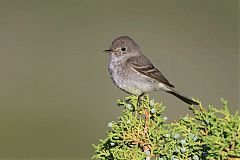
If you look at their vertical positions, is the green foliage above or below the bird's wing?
below

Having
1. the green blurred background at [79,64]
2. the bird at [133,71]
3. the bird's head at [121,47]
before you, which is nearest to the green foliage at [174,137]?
the bird at [133,71]

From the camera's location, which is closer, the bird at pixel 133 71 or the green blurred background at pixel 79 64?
the bird at pixel 133 71

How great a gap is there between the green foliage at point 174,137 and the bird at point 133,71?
3474 millimetres

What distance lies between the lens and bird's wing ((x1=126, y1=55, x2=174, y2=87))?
8328 millimetres

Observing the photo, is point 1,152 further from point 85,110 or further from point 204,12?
point 204,12

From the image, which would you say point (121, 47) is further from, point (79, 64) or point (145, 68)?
point (79, 64)

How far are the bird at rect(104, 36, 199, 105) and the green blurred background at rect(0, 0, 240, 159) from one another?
6586mm

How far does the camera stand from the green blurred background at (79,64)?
17656 mm

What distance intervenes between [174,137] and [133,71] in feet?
13.9

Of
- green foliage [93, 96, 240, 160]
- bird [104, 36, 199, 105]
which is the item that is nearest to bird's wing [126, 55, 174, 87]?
bird [104, 36, 199, 105]

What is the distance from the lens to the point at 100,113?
1930cm

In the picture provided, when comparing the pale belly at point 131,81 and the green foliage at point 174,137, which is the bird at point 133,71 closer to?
the pale belly at point 131,81

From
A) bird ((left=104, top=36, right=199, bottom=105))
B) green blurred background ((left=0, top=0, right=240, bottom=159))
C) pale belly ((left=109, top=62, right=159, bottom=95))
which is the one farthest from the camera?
green blurred background ((left=0, top=0, right=240, bottom=159))

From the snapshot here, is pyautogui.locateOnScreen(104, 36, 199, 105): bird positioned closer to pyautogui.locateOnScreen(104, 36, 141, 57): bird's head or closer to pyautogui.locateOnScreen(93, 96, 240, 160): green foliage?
pyautogui.locateOnScreen(104, 36, 141, 57): bird's head
